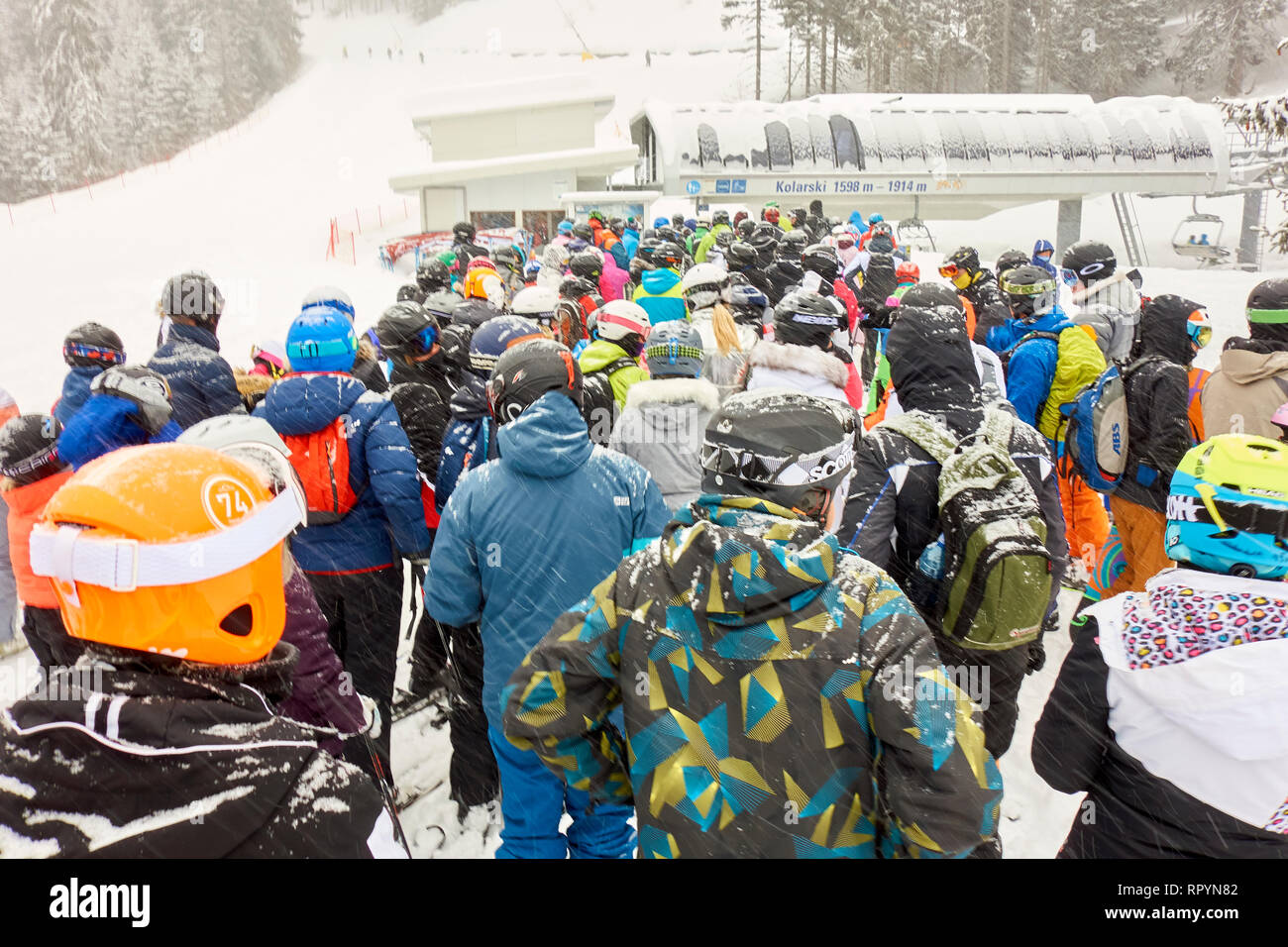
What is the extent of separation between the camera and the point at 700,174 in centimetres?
2541

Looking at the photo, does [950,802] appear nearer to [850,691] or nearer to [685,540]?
[850,691]

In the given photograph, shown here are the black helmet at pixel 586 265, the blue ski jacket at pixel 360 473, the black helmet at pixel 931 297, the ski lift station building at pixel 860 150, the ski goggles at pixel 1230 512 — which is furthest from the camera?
the ski lift station building at pixel 860 150

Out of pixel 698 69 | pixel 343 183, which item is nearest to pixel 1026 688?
pixel 343 183

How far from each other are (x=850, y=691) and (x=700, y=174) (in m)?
25.6

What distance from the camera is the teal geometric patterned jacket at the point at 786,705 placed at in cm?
161

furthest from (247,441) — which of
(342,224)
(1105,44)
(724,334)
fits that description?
(1105,44)

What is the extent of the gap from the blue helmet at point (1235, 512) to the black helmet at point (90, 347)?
15.4 feet

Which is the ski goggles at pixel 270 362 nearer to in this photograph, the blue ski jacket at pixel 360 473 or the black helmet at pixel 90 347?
the black helmet at pixel 90 347

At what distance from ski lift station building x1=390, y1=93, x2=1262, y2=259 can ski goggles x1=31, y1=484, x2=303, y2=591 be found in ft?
80.9

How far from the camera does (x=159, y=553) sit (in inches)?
51.8

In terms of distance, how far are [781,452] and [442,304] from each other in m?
5.60

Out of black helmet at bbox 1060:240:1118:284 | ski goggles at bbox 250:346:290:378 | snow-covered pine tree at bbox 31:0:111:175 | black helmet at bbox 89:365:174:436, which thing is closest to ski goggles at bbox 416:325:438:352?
ski goggles at bbox 250:346:290:378

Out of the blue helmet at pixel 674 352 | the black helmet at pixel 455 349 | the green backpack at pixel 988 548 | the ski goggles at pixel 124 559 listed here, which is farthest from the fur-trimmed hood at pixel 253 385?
the ski goggles at pixel 124 559
